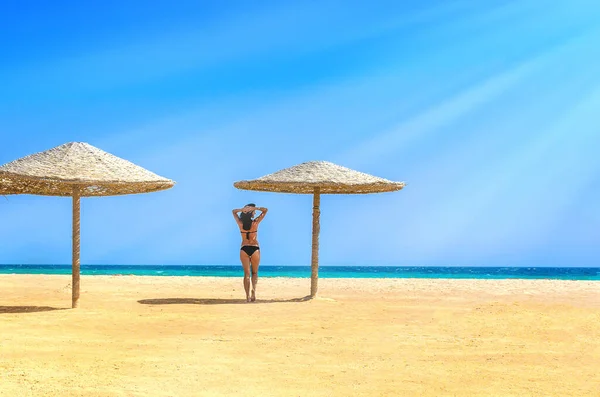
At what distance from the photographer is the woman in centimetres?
1216

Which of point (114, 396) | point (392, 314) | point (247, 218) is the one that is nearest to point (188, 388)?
point (114, 396)

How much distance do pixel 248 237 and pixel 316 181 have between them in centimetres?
174

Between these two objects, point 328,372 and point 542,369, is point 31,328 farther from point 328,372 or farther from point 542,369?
point 542,369

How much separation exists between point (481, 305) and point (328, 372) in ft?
21.8

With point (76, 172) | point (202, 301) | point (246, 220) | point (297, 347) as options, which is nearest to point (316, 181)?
point (246, 220)

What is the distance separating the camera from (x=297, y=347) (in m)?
7.43

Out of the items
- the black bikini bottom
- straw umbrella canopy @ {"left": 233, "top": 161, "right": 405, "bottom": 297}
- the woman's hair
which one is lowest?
the black bikini bottom

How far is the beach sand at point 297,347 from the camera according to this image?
5664 millimetres

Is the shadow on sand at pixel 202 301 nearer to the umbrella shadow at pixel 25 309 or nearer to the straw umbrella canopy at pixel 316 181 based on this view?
the straw umbrella canopy at pixel 316 181

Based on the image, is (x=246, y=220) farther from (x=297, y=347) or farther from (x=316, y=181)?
(x=297, y=347)

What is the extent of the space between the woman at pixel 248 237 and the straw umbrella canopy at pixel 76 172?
1.52m

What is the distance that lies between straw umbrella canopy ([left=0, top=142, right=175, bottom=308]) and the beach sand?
2001mm

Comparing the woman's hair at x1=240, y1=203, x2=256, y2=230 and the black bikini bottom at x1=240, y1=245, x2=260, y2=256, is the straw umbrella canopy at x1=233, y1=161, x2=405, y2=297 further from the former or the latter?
the black bikini bottom at x1=240, y1=245, x2=260, y2=256

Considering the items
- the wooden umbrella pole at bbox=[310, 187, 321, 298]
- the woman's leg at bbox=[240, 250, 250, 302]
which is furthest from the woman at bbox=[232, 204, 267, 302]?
the wooden umbrella pole at bbox=[310, 187, 321, 298]
